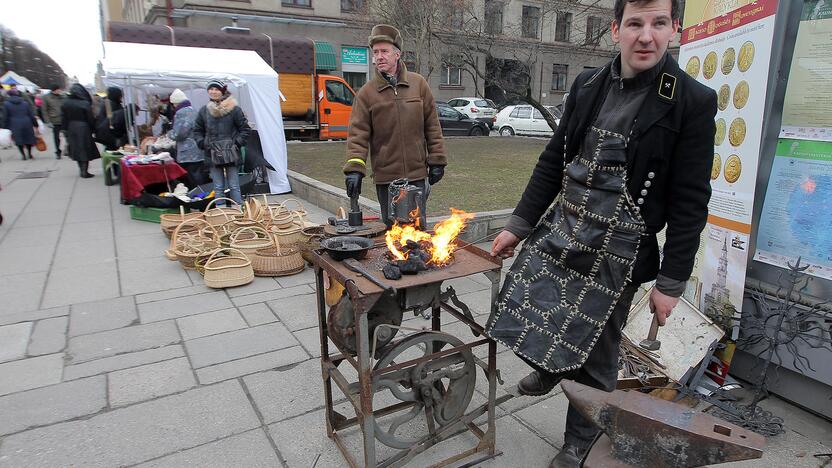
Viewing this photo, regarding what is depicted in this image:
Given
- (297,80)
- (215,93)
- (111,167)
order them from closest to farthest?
1. (215,93)
2. (111,167)
3. (297,80)

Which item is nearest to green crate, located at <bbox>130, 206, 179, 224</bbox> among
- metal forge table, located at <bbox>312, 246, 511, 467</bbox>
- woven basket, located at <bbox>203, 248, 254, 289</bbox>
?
woven basket, located at <bbox>203, 248, 254, 289</bbox>

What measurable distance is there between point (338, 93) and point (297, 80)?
4.84 feet

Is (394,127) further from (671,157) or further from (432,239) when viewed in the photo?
(671,157)

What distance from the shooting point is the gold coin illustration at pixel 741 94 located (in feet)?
8.64

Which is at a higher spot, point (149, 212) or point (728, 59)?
point (728, 59)

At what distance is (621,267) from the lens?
183cm

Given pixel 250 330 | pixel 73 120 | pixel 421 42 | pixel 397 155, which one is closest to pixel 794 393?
pixel 397 155

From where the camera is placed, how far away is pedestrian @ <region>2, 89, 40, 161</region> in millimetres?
12484

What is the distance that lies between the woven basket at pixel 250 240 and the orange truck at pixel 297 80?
972cm

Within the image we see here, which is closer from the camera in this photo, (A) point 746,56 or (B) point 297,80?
(A) point 746,56

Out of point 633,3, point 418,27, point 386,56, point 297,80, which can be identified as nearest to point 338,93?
point 297,80

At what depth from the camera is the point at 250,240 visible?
512 centimetres

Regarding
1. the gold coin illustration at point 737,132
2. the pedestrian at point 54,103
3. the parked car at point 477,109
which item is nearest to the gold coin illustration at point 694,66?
the gold coin illustration at point 737,132

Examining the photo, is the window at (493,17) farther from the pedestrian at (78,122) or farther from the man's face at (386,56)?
the man's face at (386,56)
